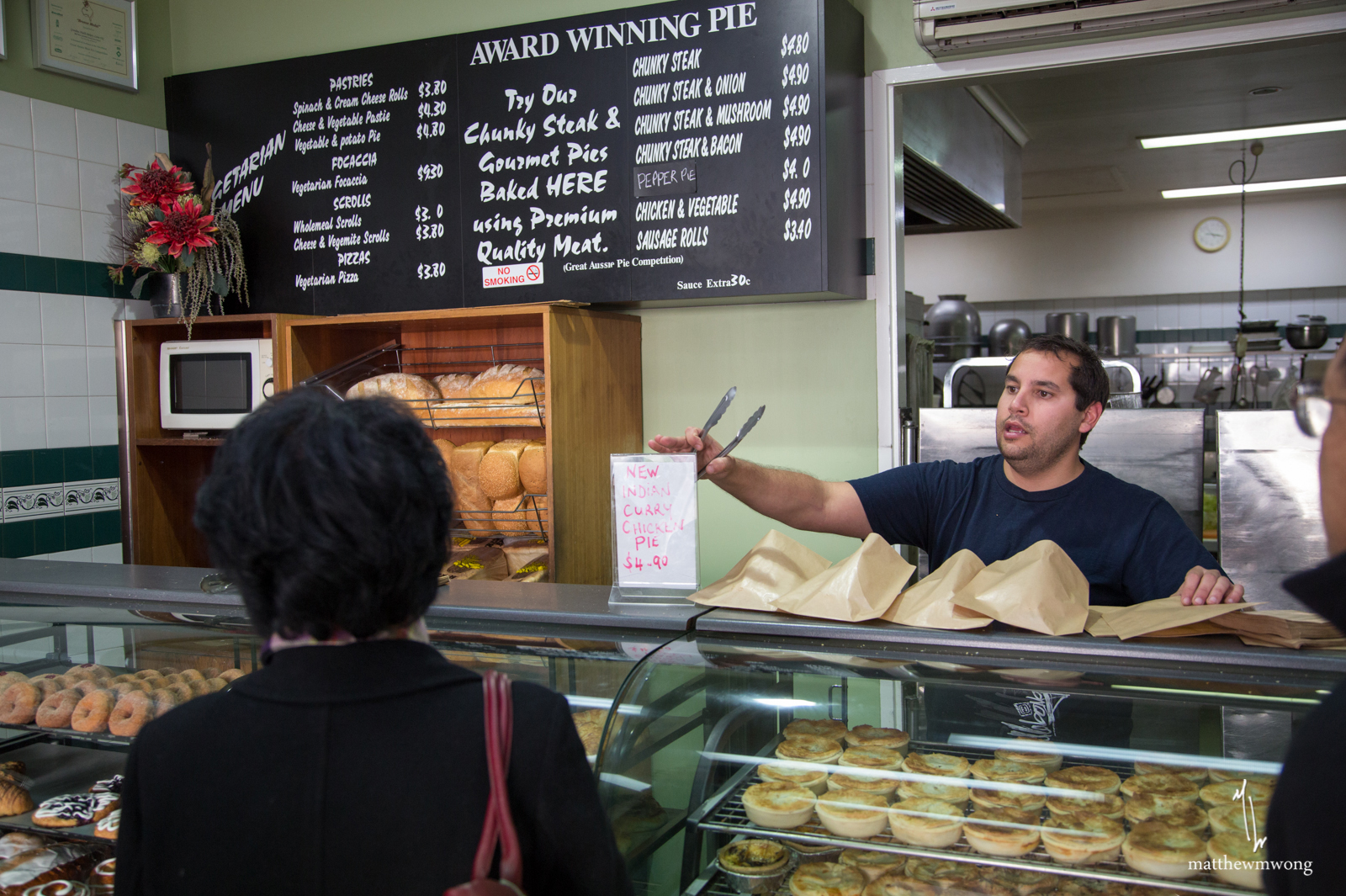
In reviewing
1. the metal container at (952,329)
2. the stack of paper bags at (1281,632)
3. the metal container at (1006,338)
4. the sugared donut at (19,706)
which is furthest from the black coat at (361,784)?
the metal container at (1006,338)

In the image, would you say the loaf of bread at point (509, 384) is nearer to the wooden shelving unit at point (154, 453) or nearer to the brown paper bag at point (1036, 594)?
the wooden shelving unit at point (154, 453)

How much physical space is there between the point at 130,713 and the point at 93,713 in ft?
0.24

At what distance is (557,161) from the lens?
3.20 metres

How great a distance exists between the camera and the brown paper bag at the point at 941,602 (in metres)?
1.40

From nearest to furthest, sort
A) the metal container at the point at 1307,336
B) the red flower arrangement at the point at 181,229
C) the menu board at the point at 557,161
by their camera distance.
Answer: the menu board at the point at 557,161 → the red flower arrangement at the point at 181,229 → the metal container at the point at 1307,336

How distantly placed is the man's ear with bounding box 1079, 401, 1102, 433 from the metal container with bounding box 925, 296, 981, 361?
15.6ft

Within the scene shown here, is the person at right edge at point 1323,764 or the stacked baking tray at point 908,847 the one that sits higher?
the person at right edge at point 1323,764

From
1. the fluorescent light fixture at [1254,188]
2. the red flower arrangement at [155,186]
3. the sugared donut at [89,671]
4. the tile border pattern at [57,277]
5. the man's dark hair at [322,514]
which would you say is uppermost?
the fluorescent light fixture at [1254,188]

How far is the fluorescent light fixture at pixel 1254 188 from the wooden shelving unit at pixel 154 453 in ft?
23.6

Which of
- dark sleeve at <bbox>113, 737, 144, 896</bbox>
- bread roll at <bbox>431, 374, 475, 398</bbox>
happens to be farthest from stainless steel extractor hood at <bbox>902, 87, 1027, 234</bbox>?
dark sleeve at <bbox>113, 737, 144, 896</bbox>

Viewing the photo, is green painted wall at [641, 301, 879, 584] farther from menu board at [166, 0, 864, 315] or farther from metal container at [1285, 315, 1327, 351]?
metal container at [1285, 315, 1327, 351]

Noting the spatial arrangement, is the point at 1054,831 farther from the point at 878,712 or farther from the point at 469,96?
the point at 469,96

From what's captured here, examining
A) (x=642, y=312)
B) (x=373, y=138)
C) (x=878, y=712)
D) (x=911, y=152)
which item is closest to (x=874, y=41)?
(x=911, y=152)

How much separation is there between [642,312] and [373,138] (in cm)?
111
